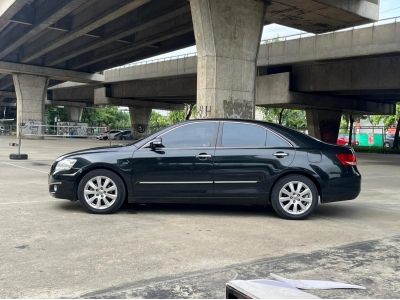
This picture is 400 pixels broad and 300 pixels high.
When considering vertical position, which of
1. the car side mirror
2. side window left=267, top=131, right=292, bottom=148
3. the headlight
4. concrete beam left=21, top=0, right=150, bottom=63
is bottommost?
the headlight

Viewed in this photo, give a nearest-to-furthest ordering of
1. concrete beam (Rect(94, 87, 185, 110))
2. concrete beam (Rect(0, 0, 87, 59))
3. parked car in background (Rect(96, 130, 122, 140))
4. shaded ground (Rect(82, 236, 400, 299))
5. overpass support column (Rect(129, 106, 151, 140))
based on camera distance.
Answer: shaded ground (Rect(82, 236, 400, 299))
concrete beam (Rect(0, 0, 87, 59))
parked car in background (Rect(96, 130, 122, 140))
concrete beam (Rect(94, 87, 185, 110))
overpass support column (Rect(129, 106, 151, 140))

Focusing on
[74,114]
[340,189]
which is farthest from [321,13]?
[74,114]

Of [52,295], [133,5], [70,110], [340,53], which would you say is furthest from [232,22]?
[70,110]

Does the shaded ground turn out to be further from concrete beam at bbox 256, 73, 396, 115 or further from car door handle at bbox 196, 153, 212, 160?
concrete beam at bbox 256, 73, 396, 115

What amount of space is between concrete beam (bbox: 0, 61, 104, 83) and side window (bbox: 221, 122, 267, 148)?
37413mm

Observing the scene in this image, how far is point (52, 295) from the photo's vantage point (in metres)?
3.70

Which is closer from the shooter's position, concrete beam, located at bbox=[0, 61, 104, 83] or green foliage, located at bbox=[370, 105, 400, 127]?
concrete beam, located at bbox=[0, 61, 104, 83]

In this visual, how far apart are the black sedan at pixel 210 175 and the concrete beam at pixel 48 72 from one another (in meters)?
36.7

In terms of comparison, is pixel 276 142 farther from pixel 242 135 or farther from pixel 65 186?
pixel 65 186

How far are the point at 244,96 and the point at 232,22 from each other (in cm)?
262

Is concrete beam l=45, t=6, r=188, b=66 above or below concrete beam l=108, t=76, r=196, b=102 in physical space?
above

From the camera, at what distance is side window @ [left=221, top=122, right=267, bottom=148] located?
7.18m

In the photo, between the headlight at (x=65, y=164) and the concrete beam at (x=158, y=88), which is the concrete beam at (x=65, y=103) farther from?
the headlight at (x=65, y=164)

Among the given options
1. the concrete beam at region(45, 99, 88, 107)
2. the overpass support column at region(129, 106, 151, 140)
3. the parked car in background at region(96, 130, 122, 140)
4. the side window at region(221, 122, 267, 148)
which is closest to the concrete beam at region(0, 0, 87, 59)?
the parked car in background at region(96, 130, 122, 140)
